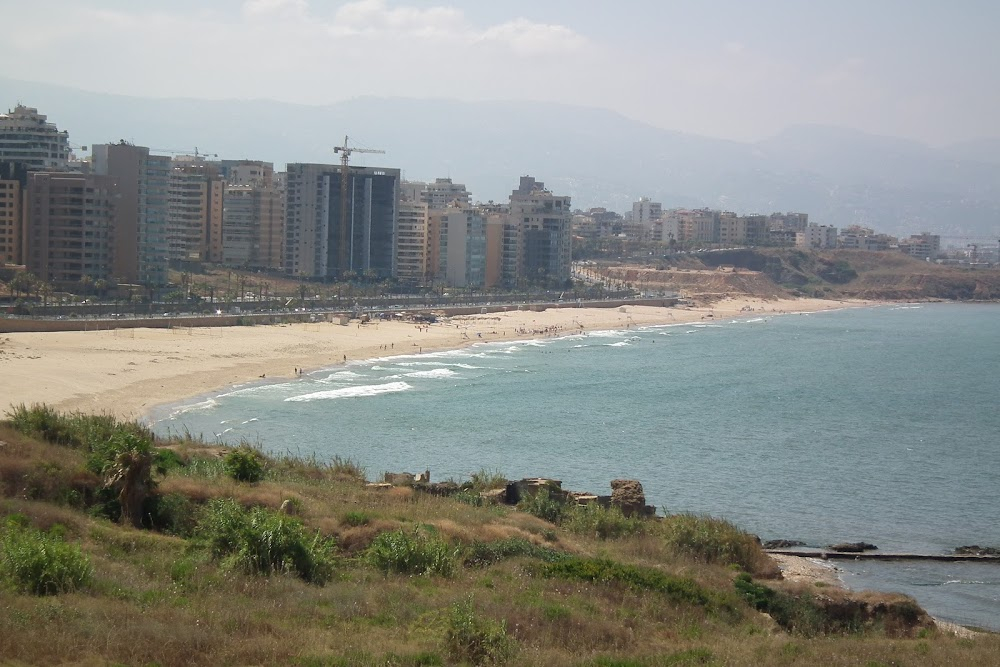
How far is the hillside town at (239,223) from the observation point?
71.1 metres

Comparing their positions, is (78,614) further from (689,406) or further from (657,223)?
(657,223)

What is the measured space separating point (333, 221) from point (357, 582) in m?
89.0

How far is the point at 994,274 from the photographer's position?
6516 inches

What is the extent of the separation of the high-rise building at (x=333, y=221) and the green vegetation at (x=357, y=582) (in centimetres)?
8099

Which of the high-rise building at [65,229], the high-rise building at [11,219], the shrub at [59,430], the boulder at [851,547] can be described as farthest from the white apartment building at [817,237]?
the shrub at [59,430]

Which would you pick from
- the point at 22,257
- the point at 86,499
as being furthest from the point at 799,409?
the point at 22,257

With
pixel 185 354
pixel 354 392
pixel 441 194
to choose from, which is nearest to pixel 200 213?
pixel 185 354

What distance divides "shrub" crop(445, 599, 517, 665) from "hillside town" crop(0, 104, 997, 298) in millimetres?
62724

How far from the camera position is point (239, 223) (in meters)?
104

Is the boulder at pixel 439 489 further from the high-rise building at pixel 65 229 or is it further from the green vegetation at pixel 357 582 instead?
the high-rise building at pixel 65 229

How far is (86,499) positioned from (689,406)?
1390 inches

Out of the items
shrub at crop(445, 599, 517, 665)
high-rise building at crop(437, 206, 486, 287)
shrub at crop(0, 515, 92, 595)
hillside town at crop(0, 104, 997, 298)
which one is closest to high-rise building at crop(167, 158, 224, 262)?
hillside town at crop(0, 104, 997, 298)

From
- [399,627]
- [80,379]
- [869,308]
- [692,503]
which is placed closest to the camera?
[399,627]

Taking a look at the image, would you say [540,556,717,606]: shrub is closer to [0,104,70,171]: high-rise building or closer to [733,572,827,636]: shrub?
[733,572,827,636]: shrub
